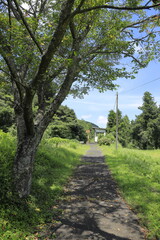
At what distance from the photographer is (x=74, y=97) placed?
31.6 feet

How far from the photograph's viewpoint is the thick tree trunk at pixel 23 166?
15.1 feet

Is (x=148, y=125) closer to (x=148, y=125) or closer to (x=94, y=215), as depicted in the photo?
(x=148, y=125)

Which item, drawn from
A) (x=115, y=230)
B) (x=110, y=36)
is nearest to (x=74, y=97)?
(x=110, y=36)

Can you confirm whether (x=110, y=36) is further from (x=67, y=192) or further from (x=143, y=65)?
(x=67, y=192)

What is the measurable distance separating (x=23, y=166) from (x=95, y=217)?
85.2 inches

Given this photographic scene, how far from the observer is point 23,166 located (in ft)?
15.5

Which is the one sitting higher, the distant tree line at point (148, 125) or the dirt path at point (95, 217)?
the distant tree line at point (148, 125)

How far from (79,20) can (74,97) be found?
410 cm

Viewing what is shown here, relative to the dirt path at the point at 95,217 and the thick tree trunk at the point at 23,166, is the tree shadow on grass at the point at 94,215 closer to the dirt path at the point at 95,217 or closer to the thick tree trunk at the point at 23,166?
the dirt path at the point at 95,217

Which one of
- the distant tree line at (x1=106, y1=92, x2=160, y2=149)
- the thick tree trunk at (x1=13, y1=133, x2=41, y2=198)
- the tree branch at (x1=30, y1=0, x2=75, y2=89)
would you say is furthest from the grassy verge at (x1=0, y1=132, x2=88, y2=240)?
the distant tree line at (x1=106, y1=92, x2=160, y2=149)

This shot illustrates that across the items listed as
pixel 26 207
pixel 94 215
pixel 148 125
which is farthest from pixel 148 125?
pixel 26 207

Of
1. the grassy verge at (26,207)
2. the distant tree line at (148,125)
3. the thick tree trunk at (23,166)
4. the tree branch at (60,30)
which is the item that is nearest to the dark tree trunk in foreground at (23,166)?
the thick tree trunk at (23,166)

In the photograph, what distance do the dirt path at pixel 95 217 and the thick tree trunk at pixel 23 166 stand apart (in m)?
1.17

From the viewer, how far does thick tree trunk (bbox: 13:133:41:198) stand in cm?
461
